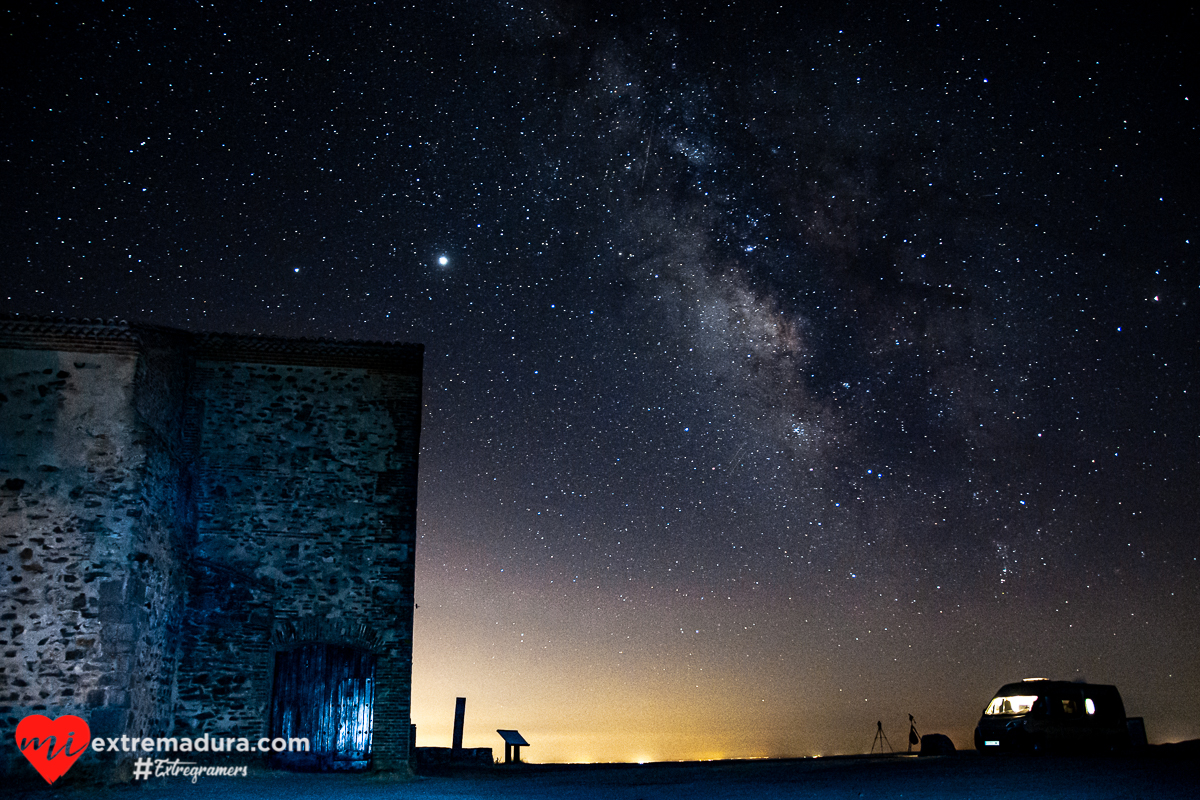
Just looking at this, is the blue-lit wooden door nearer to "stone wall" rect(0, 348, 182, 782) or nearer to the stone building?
the stone building

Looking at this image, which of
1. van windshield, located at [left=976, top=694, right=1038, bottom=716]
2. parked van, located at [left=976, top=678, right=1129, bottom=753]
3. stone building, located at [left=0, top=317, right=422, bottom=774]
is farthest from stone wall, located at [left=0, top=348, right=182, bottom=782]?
van windshield, located at [left=976, top=694, right=1038, bottom=716]

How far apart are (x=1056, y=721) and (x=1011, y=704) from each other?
734mm

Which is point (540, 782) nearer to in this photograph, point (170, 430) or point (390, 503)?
point (390, 503)

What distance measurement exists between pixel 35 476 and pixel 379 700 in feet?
19.4

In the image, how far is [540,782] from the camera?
12.0 m

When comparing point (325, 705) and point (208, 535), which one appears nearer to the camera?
point (325, 705)

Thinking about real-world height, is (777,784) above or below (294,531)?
below

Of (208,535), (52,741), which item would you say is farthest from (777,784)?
(208,535)

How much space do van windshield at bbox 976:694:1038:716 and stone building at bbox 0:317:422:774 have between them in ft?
34.1

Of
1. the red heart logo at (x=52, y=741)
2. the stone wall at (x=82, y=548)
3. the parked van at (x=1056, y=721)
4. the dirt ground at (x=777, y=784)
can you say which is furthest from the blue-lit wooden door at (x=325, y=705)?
the parked van at (x=1056, y=721)

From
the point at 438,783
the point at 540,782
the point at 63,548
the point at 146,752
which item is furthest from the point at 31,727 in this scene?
the point at 540,782

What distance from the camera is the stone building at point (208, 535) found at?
1111cm

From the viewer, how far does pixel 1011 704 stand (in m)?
14.6

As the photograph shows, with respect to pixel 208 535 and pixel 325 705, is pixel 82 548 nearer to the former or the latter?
pixel 208 535
